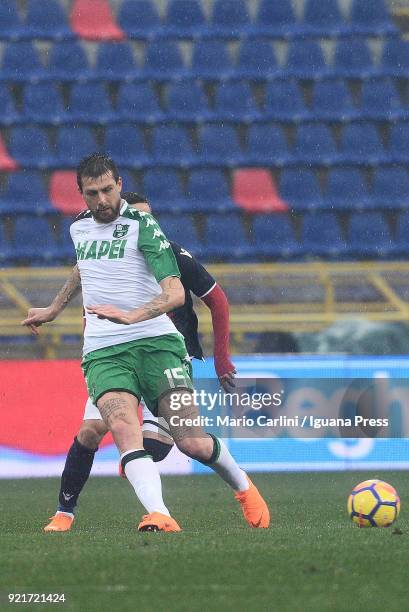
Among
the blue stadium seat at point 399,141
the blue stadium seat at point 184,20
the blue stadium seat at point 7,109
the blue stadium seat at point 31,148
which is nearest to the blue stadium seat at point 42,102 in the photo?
the blue stadium seat at point 7,109

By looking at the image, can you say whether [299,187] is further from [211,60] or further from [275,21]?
[275,21]

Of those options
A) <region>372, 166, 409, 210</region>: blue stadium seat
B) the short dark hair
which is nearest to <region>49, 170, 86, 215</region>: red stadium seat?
<region>372, 166, 409, 210</region>: blue stadium seat

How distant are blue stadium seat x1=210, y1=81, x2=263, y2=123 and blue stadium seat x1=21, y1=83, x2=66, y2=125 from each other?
6.10 ft

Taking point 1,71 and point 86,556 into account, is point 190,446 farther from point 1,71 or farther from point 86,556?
point 1,71

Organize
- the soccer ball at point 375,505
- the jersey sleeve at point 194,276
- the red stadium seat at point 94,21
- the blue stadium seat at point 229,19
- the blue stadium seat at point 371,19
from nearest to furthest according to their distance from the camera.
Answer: the soccer ball at point 375,505 → the jersey sleeve at point 194,276 → the red stadium seat at point 94,21 → the blue stadium seat at point 229,19 → the blue stadium seat at point 371,19

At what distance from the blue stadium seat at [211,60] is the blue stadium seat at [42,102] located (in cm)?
168

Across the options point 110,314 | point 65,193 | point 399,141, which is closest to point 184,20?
point 65,193

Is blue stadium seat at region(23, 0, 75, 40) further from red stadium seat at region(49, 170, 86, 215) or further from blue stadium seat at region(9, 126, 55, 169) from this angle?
red stadium seat at region(49, 170, 86, 215)

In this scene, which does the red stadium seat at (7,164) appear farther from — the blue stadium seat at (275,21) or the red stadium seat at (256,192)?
the blue stadium seat at (275,21)

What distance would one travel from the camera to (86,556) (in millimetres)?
4594

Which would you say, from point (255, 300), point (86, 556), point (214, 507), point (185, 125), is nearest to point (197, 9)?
point (185, 125)

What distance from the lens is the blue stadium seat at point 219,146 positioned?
15.1 meters

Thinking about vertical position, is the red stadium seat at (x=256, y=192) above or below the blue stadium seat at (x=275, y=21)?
below

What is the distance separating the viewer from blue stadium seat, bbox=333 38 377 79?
51.9 feet
